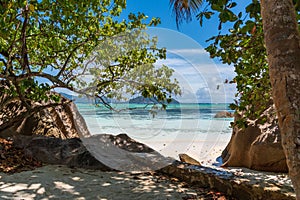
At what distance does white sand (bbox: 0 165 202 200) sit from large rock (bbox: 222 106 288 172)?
3.37 metres

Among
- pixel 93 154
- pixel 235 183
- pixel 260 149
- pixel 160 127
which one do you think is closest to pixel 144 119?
pixel 160 127

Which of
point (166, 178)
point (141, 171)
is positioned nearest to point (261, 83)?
point (166, 178)

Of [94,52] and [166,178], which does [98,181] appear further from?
[94,52]

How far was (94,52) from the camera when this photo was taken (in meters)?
6.27

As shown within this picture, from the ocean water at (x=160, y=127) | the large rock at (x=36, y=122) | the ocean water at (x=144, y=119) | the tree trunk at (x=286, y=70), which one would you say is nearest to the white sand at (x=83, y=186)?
the ocean water at (x=144, y=119)

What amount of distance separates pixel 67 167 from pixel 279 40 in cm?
450

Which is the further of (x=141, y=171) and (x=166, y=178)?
(x=141, y=171)

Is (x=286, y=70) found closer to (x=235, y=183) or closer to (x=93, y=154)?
(x=235, y=183)

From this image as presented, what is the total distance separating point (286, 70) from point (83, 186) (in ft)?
11.2

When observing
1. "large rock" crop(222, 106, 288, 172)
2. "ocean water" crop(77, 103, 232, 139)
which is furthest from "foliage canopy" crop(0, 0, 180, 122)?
"large rock" crop(222, 106, 288, 172)

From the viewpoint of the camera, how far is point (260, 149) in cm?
685

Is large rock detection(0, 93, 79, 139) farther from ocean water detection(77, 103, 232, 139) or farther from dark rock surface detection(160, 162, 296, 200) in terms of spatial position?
dark rock surface detection(160, 162, 296, 200)

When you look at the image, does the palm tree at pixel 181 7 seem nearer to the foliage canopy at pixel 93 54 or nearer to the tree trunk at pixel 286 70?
the foliage canopy at pixel 93 54

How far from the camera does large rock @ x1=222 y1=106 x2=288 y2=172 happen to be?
21.6ft
